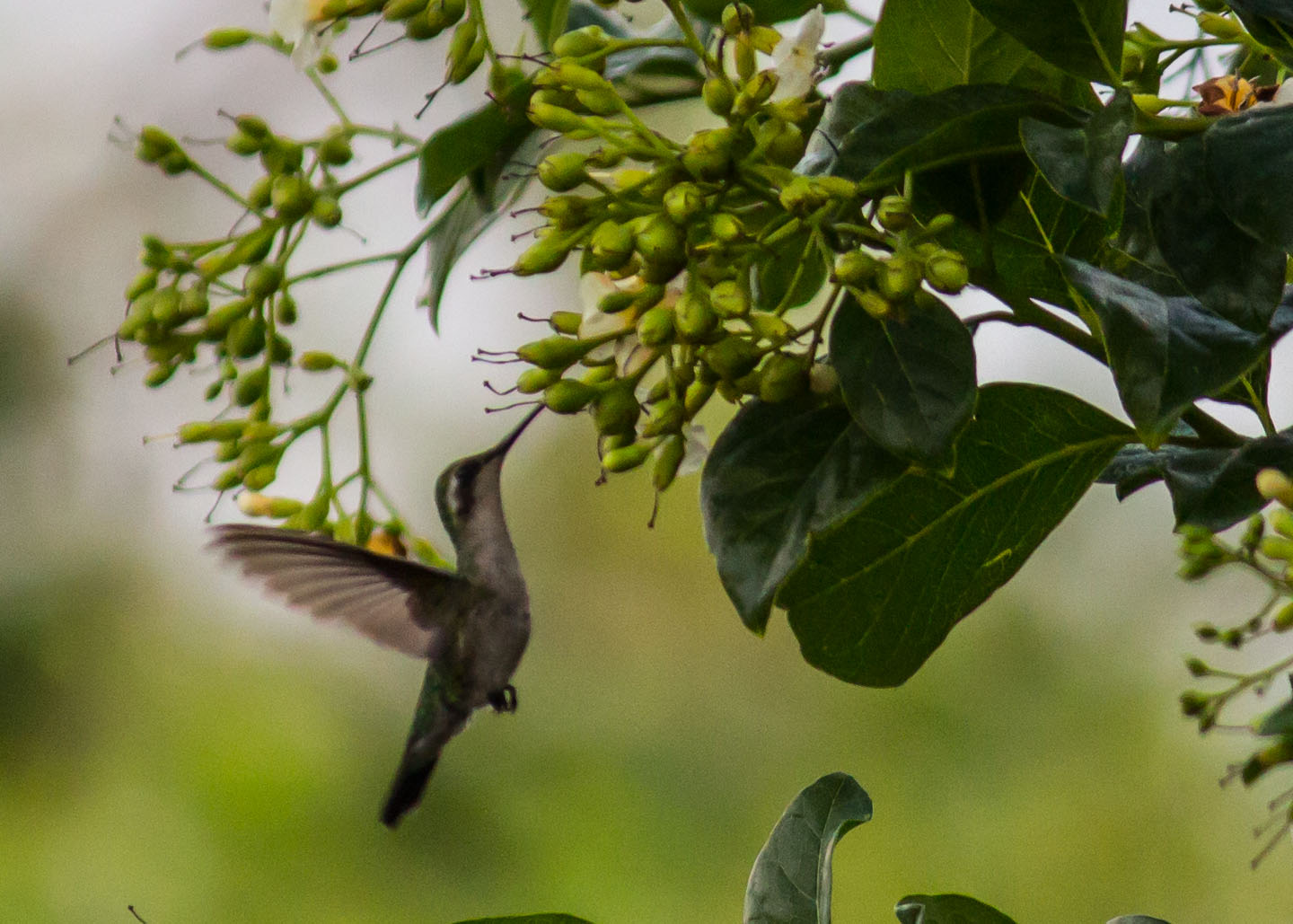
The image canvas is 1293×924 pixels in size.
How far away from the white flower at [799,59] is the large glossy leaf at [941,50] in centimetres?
3

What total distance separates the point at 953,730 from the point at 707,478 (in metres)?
3.16

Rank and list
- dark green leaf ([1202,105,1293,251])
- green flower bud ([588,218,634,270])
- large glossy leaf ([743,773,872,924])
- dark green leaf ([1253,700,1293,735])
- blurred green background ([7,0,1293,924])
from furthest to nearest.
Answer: blurred green background ([7,0,1293,924])
dark green leaf ([1253,700,1293,735])
large glossy leaf ([743,773,872,924])
green flower bud ([588,218,634,270])
dark green leaf ([1202,105,1293,251])

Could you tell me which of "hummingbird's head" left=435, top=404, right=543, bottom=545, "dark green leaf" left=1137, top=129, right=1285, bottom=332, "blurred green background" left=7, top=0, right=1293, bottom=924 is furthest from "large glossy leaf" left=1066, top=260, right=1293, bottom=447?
"blurred green background" left=7, top=0, right=1293, bottom=924

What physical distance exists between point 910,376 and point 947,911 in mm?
290

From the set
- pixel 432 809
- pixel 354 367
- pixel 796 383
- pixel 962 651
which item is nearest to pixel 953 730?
pixel 962 651

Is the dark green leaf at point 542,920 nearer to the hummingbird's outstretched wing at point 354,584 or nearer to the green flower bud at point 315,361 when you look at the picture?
the hummingbird's outstretched wing at point 354,584

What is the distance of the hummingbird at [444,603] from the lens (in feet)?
3.33

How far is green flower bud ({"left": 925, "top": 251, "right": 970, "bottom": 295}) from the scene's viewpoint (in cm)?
64

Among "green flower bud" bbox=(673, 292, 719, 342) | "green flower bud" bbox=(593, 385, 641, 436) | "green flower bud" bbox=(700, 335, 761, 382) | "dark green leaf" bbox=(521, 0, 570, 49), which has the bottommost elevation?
"green flower bud" bbox=(593, 385, 641, 436)

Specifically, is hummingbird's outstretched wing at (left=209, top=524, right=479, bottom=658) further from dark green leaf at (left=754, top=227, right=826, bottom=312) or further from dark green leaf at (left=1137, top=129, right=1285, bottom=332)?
dark green leaf at (left=1137, top=129, right=1285, bottom=332)

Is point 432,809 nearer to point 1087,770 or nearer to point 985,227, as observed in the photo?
point 1087,770

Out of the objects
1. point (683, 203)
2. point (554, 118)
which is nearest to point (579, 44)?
point (554, 118)

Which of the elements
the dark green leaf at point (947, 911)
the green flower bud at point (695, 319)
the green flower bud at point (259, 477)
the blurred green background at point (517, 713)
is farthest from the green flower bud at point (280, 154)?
the blurred green background at point (517, 713)

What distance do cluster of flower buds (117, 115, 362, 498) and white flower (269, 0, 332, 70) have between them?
80mm
